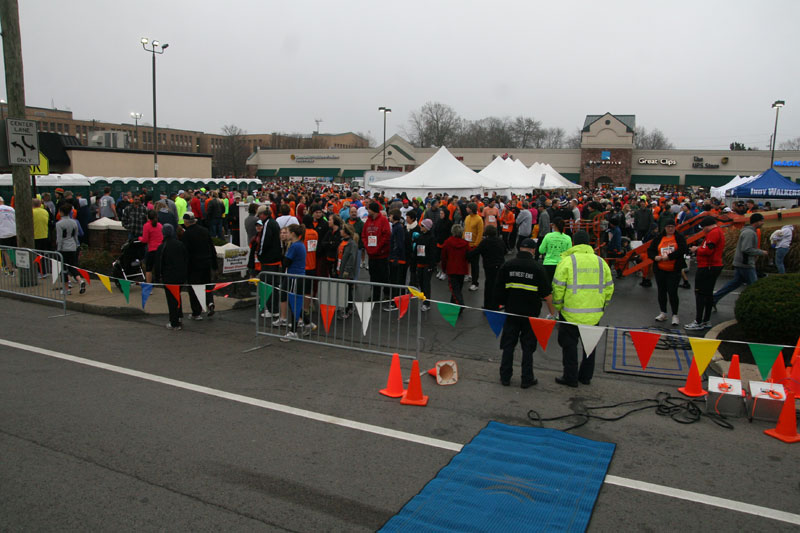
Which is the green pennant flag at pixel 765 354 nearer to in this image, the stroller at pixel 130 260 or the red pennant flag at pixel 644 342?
the red pennant flag at pixel 644 342

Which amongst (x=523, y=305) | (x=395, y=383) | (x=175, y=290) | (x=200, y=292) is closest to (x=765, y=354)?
(x=523, y=305)

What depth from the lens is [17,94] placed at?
459 inches

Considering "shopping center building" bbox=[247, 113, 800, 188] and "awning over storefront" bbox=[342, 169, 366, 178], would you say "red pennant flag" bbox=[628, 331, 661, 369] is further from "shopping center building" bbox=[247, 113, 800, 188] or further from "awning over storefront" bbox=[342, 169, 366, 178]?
"awning over storefront" bbox=[342, 169, 366, 178]

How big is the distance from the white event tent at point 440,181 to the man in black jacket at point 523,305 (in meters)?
17.8

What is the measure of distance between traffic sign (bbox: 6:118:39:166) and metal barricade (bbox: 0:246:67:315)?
1894 millimetres

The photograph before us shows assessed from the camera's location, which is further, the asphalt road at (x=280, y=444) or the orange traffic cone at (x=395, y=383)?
the orange traffic cone at (x=395, y=383)

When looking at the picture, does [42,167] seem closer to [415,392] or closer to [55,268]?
[55,268]

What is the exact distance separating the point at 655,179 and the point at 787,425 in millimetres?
67317

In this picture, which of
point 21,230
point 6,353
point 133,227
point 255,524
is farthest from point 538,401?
point 21,230

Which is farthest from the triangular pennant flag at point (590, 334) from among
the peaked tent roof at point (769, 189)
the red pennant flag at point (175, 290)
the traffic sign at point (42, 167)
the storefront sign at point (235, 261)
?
the peaked tent roof at point (769, 189)

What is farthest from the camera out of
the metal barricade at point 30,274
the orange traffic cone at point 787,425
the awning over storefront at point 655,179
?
the awning over storefront at point 655,179

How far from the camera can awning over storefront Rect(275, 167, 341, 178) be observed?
78000 mm

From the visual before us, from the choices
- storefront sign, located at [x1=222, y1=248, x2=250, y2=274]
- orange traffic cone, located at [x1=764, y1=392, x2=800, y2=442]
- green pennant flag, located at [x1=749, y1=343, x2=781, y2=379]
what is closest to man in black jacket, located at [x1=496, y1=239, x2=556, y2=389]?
green pennant flag, located at [x1=749, y1=343, x2=781, y2=379]

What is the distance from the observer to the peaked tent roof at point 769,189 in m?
22.4
